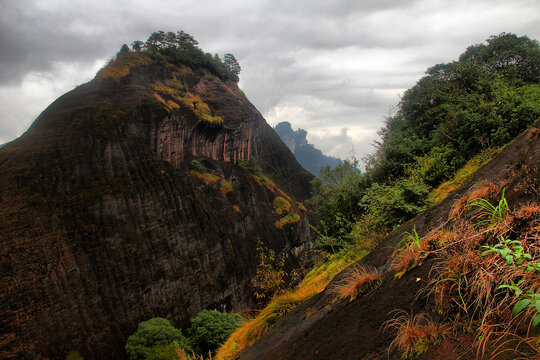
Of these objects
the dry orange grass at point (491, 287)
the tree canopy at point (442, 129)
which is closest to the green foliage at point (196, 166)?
the tree canopy at point (442, 129)

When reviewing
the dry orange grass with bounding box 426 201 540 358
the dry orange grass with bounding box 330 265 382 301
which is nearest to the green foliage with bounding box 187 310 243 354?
the dry orange grass with bounding box 330 265 382 301

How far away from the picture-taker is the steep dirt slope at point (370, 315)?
7.86 ft

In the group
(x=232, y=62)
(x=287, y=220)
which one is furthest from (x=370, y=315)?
(x=232, y=62)

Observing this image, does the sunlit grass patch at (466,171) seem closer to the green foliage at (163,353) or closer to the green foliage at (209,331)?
the green foliage at (163,353)

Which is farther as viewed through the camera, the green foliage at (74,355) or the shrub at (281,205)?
the shrub at (281,205)

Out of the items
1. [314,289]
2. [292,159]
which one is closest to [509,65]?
[314,289]

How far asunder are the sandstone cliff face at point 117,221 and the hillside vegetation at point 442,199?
1625 centimetres

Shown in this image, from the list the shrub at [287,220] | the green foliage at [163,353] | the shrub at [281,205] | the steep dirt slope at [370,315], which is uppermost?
the steep dirt slope at [370,315]

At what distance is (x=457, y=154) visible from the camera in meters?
9.34

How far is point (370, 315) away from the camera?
273 cm

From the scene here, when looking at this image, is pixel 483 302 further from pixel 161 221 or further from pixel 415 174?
pixel 161 221

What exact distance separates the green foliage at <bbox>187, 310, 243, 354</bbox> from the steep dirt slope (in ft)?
58.5

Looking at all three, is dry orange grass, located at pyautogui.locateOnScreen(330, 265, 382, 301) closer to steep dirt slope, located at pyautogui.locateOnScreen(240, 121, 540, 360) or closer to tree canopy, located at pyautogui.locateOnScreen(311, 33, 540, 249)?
steep dirt slope, located at pyautogui.locateOnScreen(240, 121, 540, 360)

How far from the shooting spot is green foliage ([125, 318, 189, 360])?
1769 centimetres
